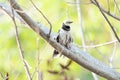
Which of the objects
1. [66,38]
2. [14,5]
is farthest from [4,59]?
[14,5]

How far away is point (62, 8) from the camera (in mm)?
5258

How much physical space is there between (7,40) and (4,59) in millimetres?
218

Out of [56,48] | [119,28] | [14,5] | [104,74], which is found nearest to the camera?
[14,5]

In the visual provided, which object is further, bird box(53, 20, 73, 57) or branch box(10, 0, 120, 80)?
bird box(53, 20, 73, 57)

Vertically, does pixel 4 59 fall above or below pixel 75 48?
below

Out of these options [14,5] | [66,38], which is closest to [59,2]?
[66,38]

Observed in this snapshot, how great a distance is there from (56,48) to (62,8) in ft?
9.34

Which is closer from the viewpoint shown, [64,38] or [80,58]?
[80,58]

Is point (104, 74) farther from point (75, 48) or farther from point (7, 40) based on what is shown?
point (7, 40)

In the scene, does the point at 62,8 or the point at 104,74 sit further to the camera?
the point at 62,8

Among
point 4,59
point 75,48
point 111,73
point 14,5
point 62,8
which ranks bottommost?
point 4,59

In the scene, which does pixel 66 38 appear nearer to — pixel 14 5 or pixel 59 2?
pixel 14 5

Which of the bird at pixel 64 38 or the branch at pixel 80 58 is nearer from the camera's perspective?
the branch at pixel 80 58

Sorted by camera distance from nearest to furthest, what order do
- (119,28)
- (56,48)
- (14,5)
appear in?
1. (14,5)
2. (56,48)
3. (119,28)
